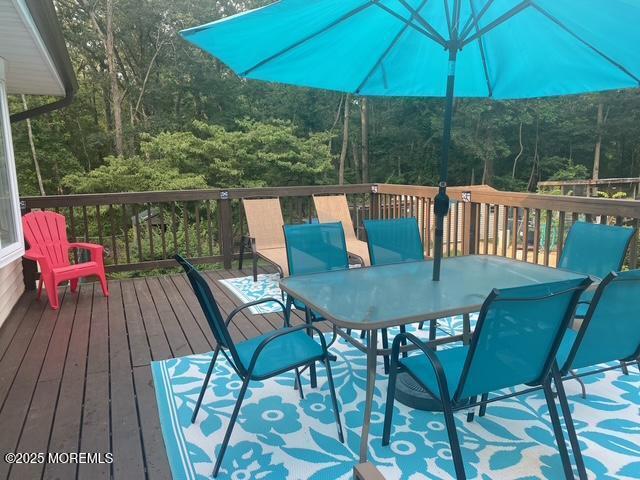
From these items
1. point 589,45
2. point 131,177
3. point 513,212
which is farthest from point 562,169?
point 589,45

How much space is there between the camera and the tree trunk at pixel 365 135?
19578 mm

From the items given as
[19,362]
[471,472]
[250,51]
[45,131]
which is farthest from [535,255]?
[45,131]

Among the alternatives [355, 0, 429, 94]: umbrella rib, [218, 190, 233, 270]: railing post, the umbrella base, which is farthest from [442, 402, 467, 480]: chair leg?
[218, 190, 233, 270]: railing post

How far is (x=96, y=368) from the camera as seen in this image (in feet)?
9.84

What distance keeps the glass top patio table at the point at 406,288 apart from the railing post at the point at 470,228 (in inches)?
59.6

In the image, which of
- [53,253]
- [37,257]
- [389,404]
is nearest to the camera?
[389,404]

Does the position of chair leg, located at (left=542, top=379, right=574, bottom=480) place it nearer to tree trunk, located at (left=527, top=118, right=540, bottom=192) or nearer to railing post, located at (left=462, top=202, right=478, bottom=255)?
railing post, located at (left=462, top=202, right=478, bottom=255)

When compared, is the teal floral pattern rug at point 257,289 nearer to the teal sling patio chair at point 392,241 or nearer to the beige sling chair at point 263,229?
the beige sling chair at point 263,229

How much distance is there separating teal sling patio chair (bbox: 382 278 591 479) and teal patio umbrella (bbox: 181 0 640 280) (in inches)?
32.0

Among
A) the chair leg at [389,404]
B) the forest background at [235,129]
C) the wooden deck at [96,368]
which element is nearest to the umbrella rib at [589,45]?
the chair leg at [389,404]

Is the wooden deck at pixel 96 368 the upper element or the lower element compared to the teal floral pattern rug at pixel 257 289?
upper

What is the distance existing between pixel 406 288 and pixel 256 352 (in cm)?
90

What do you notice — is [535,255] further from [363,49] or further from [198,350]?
[198,350]

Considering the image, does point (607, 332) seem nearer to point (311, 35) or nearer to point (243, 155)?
point (311, 35)
